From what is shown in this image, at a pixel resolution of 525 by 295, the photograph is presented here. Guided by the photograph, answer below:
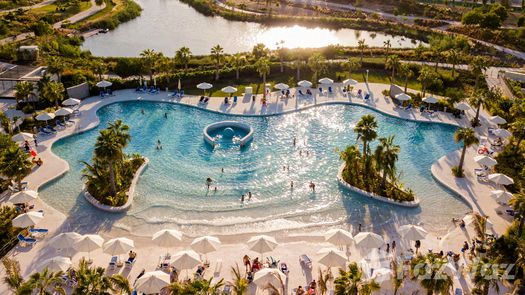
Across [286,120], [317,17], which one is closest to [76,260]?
[286,120]

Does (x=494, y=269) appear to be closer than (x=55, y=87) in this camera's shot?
Yes

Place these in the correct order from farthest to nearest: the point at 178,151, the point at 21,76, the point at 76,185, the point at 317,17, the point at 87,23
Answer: the point at 317,17, the point at 87,23, the point at 21,76, the point at 178,151, the point at 76,185

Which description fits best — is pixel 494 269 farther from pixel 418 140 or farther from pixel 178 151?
pixel 178 151

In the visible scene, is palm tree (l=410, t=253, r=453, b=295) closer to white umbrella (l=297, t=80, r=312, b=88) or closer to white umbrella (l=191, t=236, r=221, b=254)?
white umbrella (l=191, t=236, r=221, b=254)

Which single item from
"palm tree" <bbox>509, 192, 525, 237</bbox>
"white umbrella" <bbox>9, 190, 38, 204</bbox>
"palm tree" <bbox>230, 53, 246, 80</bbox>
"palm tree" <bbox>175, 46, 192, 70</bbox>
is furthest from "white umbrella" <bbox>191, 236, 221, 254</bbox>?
"palm tree" <bbox>175, 46, 192, 70</bbox>

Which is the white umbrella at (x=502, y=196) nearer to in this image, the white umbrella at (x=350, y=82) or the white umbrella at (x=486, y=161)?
the white umbrella at (x=486, y=161)

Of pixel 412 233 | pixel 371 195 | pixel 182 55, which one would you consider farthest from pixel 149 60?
pixel 412 233
